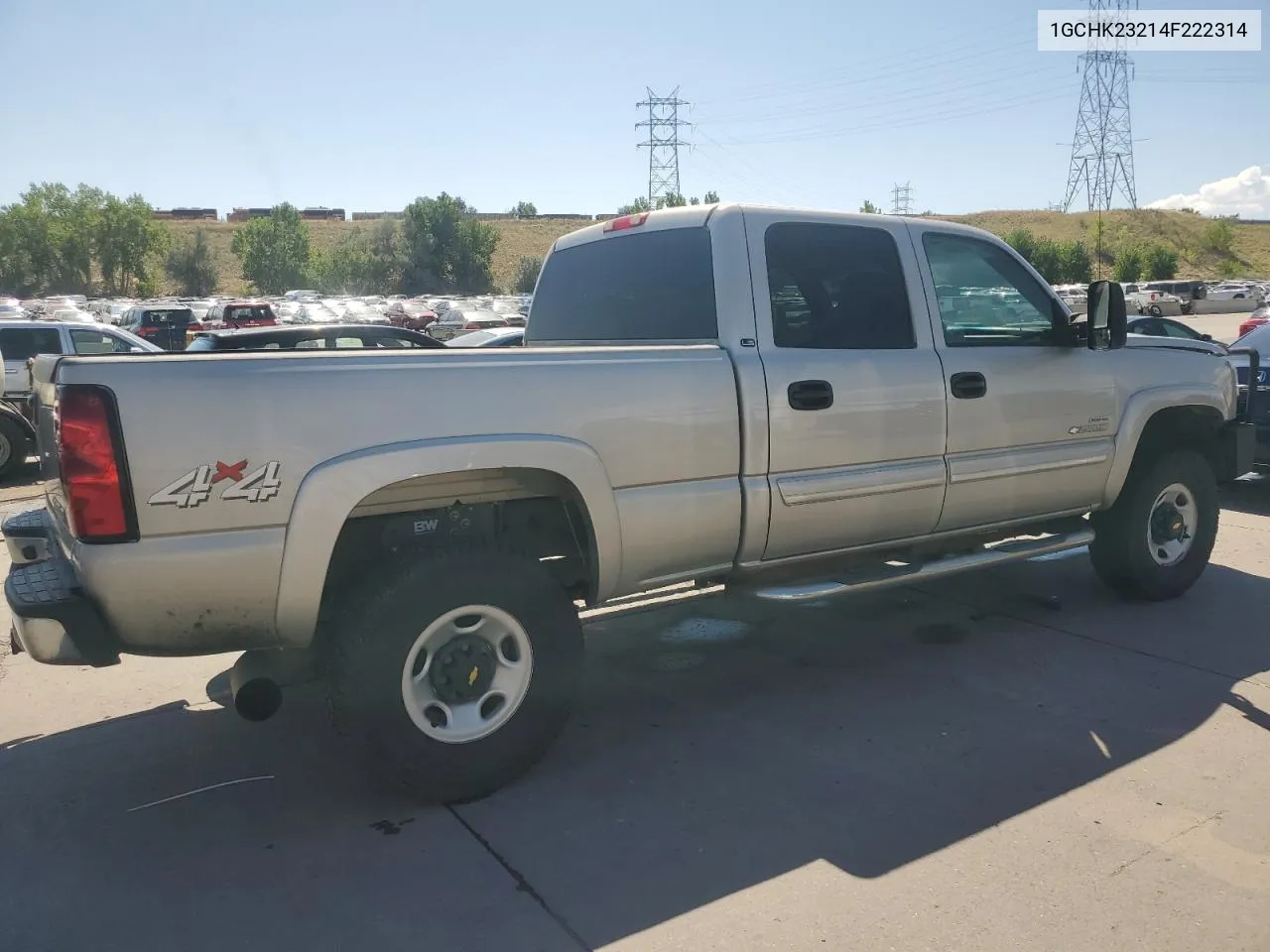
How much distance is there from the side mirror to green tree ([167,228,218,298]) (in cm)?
8574

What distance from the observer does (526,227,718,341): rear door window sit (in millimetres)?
4352

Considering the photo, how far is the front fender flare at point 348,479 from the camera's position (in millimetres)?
3160

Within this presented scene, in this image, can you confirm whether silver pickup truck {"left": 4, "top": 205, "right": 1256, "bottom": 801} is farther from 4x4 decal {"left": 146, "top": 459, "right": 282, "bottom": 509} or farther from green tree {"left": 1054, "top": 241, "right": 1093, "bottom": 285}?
green tree {"left": 1054, "top": 241, "right": 1093, "bottom": 285}

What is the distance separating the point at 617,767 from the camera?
3875mm

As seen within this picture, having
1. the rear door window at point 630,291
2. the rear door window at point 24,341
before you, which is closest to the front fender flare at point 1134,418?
the rear door window at point 630,291

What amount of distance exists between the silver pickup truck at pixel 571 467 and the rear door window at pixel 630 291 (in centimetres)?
2

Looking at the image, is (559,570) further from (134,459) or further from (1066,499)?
(1066,499)

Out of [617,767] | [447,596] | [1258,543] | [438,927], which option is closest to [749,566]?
[617,767]

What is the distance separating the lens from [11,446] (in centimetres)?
1143

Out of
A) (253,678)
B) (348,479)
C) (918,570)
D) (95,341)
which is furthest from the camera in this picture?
(95,341)

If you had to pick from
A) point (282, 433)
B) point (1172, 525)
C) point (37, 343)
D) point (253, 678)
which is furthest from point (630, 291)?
point (37, 343)

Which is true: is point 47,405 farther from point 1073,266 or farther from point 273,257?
point 273,257

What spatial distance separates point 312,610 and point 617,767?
52.2 inches

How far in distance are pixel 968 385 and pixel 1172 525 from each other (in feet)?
6.54
